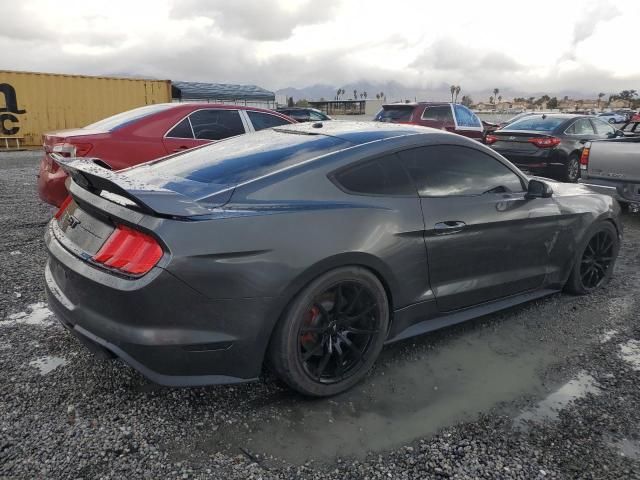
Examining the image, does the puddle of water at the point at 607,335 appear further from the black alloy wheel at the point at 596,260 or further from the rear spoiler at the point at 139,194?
the rear spoiler at the point at 139,194

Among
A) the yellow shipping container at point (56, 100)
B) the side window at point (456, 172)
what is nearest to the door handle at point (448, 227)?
the side window at point (456, 172)

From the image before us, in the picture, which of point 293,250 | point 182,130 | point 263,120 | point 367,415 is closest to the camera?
point 293,250

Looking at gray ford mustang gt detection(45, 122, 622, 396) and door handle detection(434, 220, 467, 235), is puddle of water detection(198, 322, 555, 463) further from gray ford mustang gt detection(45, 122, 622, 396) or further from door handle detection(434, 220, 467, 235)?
door handle detection(434, 220, 467, 235)

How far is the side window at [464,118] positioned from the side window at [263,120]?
6.20 meters

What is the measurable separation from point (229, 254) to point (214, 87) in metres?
32.0

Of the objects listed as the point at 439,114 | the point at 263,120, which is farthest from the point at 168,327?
the point at 439,114

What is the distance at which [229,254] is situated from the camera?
2.32 meters

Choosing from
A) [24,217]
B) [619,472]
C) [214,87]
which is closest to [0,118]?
[24,217]

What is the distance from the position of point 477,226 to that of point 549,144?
7217 millimetres

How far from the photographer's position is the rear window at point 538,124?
10.1 m

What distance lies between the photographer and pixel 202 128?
6520 millimetres

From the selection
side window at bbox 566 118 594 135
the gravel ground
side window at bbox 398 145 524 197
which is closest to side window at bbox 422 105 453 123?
side window at bbox 566 118 594 135

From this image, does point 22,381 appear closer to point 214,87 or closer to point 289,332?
point 289,332

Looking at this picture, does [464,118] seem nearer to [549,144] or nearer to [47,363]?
[549,144]
